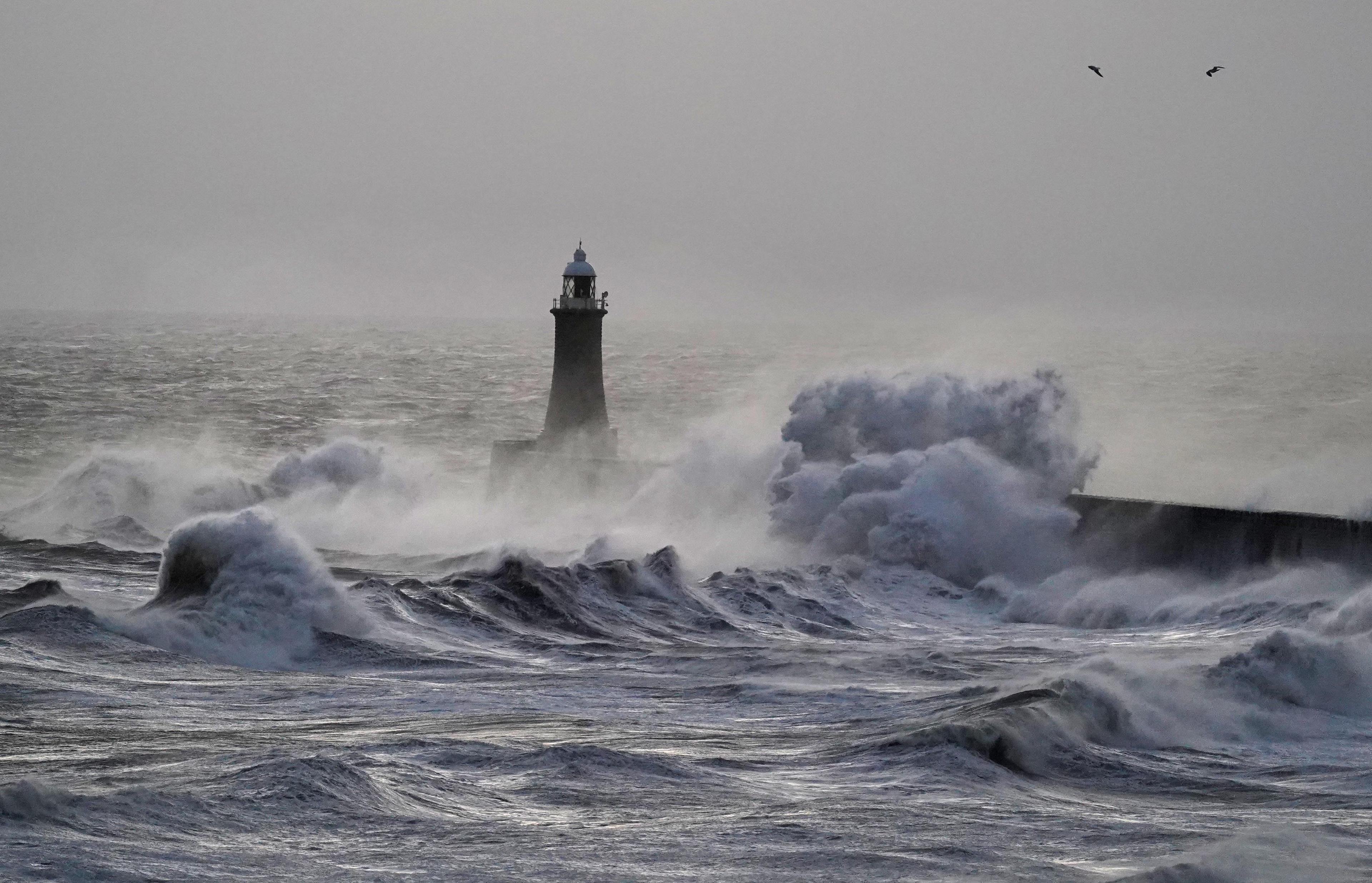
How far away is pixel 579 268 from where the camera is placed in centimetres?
2617

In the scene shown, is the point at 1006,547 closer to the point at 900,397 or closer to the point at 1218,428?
the point at 900,397

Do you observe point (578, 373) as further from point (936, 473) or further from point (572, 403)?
point (936, 473)

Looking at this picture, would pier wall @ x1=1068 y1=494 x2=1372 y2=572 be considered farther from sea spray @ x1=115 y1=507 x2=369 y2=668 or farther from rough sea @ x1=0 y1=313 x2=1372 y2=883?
sea spray @ x1=115 y1=507 x2=369 y2=668

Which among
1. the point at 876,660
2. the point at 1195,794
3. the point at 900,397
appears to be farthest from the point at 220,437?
the point at 1195,794

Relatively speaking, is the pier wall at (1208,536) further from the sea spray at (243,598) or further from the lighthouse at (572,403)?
the lighthouse at (572,403)

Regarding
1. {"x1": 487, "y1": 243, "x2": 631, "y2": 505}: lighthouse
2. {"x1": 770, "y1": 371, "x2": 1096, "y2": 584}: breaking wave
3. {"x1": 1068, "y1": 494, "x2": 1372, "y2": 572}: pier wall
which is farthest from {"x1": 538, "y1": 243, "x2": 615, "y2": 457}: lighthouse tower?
{"x1": 1068, "y1": 494, "x2": 1372, "y2": 572}: pier wall

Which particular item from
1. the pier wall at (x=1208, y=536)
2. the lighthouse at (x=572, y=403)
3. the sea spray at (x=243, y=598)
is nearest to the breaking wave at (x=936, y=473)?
the pier wall at (x=1208, y=536)

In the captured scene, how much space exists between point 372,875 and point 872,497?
1300cm

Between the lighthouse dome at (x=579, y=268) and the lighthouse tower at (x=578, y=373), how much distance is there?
0.04ft

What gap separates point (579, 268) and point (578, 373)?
62.7 inches

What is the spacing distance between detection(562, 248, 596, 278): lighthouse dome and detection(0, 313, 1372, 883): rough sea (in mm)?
3129

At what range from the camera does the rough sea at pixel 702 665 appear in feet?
26.0

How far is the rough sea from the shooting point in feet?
26.0

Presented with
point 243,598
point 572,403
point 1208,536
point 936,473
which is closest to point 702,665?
point 243,598
